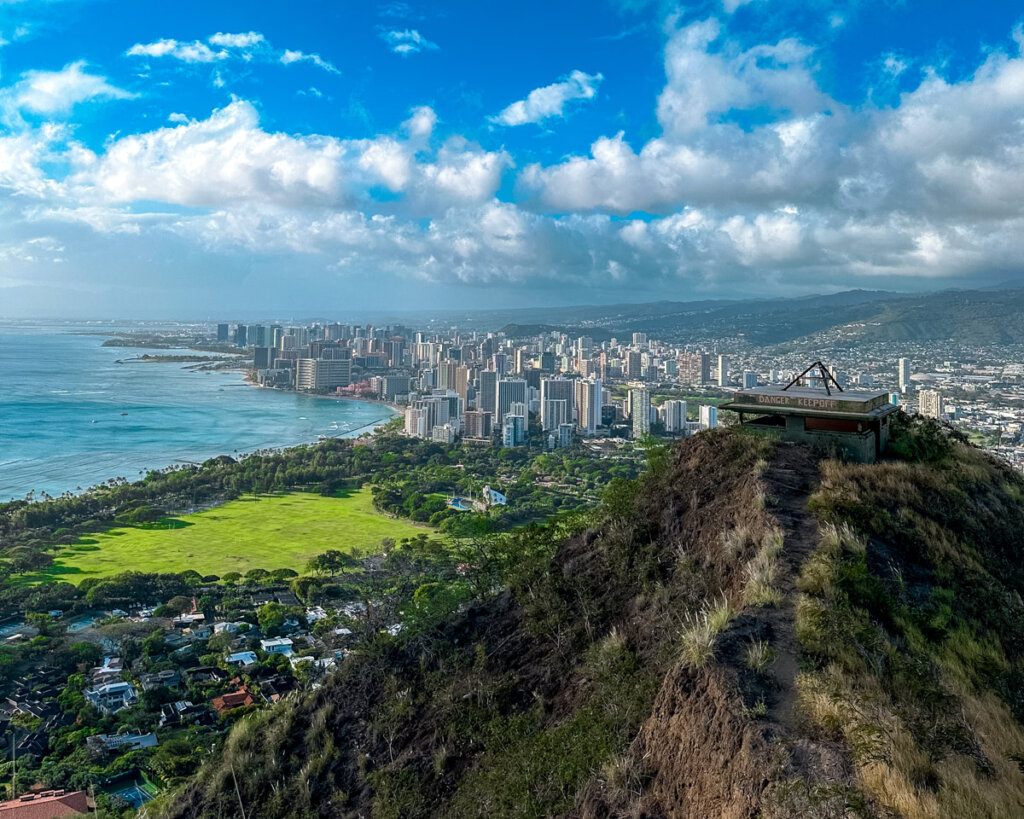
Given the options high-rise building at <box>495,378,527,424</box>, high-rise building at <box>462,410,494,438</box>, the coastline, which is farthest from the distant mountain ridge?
high-rise building at <box>462,410,494,438</box>

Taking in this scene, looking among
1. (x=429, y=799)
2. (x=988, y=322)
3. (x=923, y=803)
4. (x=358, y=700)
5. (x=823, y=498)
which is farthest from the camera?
(x=988, y=322)

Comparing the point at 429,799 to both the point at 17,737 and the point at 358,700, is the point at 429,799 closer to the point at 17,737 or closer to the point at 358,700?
the point at 358,700

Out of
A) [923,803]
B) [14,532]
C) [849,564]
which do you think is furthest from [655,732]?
[14,532]

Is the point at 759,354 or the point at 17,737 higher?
the point at 759,354

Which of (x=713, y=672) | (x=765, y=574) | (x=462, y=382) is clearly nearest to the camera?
(x=713, y=672)

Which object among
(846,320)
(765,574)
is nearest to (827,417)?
(765,574)

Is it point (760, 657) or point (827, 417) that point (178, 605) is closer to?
point (827, 417)
